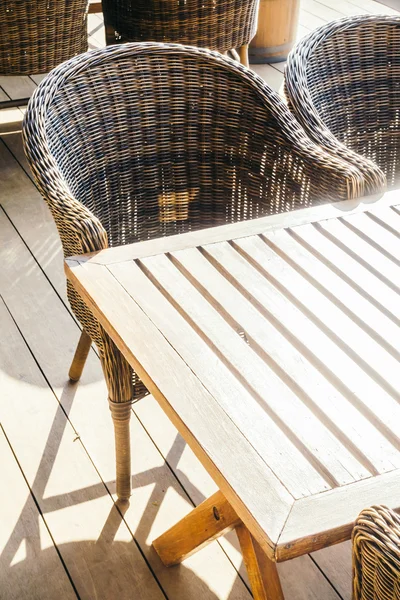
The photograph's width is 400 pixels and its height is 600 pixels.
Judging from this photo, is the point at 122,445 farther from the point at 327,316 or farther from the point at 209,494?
the point at 327,316

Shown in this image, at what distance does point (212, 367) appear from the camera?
3.97 ft

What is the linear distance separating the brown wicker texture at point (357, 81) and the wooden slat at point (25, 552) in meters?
1.22

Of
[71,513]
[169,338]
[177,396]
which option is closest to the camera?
[177,396]

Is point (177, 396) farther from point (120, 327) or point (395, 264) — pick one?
point (395, 264)

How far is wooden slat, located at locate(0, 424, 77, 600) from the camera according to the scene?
166 centimetres

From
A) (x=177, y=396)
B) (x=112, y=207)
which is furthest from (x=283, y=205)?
(x=177, y=396)

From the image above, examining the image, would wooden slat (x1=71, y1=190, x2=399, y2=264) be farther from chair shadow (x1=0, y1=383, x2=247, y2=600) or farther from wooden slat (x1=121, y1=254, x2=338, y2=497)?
chair shadow (x1=0, y1=383, x2=247, y2=600)

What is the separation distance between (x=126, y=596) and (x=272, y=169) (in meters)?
1.08

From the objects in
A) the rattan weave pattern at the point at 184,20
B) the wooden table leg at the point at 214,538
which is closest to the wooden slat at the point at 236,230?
the wooden table leg at the point at 214,538

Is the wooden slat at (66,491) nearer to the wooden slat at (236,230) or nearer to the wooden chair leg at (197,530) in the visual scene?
the wooden chair leg at (197,530)

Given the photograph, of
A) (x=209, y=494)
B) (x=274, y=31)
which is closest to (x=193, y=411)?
(x=209, y=494)

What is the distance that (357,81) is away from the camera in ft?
7.34

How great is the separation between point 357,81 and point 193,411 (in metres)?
1.44

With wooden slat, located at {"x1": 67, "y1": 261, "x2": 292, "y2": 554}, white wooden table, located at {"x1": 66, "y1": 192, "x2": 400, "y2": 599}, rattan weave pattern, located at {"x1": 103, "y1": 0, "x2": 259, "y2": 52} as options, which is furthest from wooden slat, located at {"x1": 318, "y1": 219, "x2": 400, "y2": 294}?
rattan weave pattern, located at {"x1": 103, "y1": 0, "x2": 259, "y2": 52}
